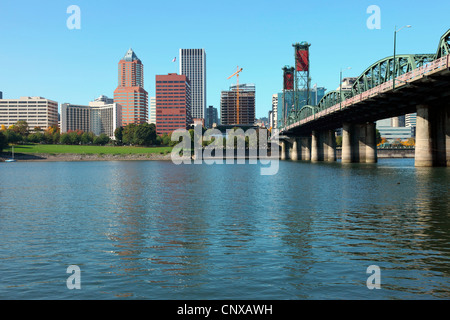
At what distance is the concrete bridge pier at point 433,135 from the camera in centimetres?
9250

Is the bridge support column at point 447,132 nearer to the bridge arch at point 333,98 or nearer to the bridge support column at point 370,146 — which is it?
the bridge support column at point 370,146

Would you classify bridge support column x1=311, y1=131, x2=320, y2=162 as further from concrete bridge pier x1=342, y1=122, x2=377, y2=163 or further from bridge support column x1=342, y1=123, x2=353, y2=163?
concrete bridge pier x1=342, y1=122, x2=377, y2=163

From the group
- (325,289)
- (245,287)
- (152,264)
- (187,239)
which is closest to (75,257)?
(152,264)

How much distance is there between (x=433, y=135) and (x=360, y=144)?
50438 mm

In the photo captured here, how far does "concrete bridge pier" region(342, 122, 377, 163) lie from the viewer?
5620 inches

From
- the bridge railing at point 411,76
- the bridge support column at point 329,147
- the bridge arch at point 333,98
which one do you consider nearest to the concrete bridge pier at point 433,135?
the bridge railing at point 411,76

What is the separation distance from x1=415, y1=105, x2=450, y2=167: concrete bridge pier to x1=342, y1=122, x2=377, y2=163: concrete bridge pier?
155 feet

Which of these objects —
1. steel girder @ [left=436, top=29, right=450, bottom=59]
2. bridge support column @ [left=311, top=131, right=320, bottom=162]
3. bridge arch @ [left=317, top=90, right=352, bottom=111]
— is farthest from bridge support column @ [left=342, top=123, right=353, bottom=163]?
steel girder @ [left=436, top=29, right=450, bottom=59]

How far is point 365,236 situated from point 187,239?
9.86 meters

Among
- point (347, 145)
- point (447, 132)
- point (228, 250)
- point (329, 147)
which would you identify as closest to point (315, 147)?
point (329, 147)

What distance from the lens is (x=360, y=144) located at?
473 ft

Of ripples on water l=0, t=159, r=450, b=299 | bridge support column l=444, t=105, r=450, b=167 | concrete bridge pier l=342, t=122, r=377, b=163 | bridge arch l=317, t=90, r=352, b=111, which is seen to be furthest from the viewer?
bridge arch l=317, t=90, r=352, b=111

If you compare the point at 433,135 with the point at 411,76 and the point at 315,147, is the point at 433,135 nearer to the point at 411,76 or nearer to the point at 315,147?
the point at 411,76
